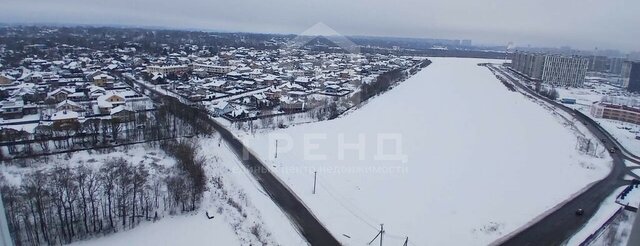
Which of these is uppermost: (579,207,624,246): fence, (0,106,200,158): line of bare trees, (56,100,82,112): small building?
(56,100,82,112): small building

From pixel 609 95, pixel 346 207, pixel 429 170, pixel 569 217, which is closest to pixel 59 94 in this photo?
pixel 346 207

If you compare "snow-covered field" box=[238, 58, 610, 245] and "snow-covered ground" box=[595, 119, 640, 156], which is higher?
"snow-covered ground" box=[595, 119, 640, 156]

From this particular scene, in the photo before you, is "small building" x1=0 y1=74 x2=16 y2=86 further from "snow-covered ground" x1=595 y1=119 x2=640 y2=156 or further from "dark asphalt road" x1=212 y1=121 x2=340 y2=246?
"snow-covered ground" x1=595 y1=119 x2=640 y2=156

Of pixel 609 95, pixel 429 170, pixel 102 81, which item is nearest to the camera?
pixel 429 170

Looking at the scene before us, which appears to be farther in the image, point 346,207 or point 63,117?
point 63,117

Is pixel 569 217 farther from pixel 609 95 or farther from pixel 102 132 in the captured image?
pixel 609 95

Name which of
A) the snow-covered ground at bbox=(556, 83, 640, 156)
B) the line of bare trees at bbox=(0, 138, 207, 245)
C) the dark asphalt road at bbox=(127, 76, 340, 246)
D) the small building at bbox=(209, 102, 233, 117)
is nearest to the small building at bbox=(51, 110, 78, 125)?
the line of bare trees at bbox=(0, 138, 207, 245)
